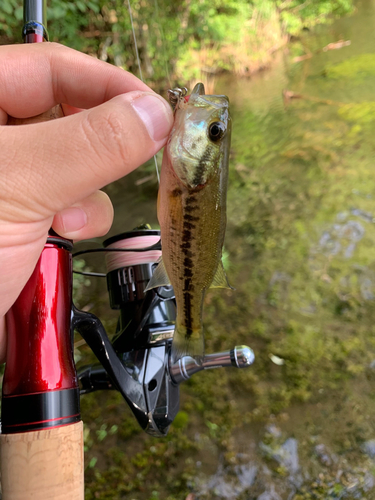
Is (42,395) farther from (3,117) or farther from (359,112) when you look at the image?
(359,112)

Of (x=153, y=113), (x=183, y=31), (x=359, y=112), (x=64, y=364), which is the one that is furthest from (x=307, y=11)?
(x=64, y=364)

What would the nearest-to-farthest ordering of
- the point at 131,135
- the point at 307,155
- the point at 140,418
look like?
the point at 131,135 < the point at 140,418 < the point at 307,155

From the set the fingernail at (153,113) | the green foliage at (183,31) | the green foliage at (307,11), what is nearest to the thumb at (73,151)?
the fingernail at (153,113)

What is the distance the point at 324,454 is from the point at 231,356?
5.00 ft

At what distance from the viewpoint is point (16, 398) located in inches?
43.9

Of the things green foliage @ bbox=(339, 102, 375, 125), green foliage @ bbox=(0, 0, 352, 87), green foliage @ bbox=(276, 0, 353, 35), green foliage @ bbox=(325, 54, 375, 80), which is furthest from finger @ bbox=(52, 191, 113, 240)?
green foliage @ bbox=(276, 0, 353, 35)

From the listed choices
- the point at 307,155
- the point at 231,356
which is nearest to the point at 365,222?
the point at 307,155

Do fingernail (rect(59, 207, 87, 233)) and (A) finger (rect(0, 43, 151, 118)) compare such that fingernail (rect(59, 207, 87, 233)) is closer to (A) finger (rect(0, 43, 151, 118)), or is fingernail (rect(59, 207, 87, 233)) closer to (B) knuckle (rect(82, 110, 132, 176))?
(B) knuckle (rect(82, 110, 132, 176))

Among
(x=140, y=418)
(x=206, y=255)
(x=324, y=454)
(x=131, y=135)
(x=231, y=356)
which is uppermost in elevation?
(x=131, y=135)

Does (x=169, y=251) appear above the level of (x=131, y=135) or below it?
below

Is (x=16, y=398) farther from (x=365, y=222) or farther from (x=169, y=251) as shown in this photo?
(x=365, y=222)

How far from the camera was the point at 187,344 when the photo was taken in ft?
4.77

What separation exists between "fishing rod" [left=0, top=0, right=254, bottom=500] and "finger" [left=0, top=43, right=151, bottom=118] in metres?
0.07

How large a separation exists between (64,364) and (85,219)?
20.1 inches
